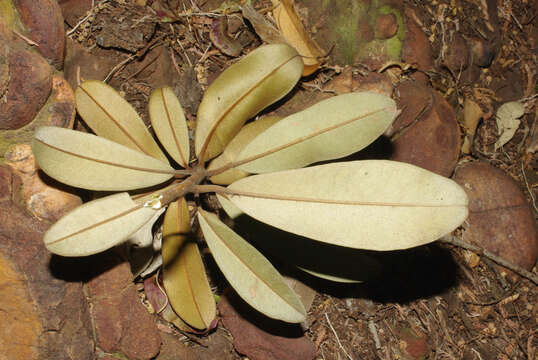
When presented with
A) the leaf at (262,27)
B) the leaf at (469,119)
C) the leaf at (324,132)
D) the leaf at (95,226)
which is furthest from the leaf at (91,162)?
the leaf at (469,119)

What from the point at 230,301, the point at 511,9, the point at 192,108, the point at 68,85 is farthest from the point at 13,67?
the point at 511,9

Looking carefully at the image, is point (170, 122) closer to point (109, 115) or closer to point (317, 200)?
point (109, 115)

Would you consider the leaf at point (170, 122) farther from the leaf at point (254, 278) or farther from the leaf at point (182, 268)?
the leaf at point (254, 278)

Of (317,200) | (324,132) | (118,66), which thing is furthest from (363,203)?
(118,66)

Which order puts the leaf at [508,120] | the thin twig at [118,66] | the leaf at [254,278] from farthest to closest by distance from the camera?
the leaf at [508,120] < the thin twig at [118,66] < the leaf at [254,278]

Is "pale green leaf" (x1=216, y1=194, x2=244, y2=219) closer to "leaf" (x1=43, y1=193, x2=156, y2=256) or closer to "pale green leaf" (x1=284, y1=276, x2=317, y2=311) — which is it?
"leaf" (x1=43, y1=193, x2=156, y2=256)

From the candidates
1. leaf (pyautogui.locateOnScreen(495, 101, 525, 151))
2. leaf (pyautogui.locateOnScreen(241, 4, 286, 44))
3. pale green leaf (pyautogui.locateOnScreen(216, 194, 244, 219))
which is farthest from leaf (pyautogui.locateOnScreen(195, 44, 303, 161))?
leaf (pyautogui.locateOnScreen(495, 101, 525, 151))

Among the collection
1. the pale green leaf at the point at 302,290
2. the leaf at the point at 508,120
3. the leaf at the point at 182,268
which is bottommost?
the leaf at the point at 508,120
